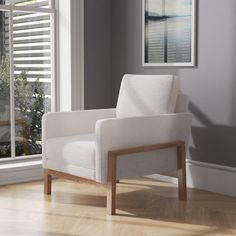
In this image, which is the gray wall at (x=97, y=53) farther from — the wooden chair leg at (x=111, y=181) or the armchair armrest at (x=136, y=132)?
the wooden chair leg at (x=111, y=181)

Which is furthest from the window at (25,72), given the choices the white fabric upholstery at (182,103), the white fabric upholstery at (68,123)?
the white fabric upholstery at (182,103)

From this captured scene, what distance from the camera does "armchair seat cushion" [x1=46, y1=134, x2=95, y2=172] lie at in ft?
11.2

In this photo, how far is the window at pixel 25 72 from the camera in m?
4.41

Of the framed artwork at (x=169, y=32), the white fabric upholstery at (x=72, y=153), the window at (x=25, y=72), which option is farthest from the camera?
the window at (x=25, y=72)

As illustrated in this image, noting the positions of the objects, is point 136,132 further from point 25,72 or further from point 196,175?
point 25,72

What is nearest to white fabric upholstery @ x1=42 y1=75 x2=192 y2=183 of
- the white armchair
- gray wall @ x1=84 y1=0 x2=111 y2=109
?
the white armchair

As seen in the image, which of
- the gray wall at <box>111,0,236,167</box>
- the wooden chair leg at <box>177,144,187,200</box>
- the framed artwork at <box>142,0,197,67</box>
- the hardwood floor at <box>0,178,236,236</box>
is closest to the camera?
the hardwood floor at <box>0,178,236,236</box>

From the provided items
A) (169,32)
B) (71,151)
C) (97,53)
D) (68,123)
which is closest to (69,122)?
(68,123)

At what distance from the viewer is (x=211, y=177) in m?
4.02

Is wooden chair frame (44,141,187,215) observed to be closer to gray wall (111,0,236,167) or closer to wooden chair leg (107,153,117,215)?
wooden chair leg (107,153,117,215)

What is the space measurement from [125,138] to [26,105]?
1504 millimetres

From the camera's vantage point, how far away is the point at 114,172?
331 cm

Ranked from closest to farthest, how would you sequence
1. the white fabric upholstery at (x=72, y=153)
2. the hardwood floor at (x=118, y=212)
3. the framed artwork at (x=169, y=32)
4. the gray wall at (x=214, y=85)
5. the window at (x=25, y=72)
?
the hardwood floor at (x=118, y=212) < the white fabric upholstery at (x=72, y=153) < the gray wall at (x=214, y=85) < the framed artwork at (x=169, y=32) < the window at (x=25, y=72)

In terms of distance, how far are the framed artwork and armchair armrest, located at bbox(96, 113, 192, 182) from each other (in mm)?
663
